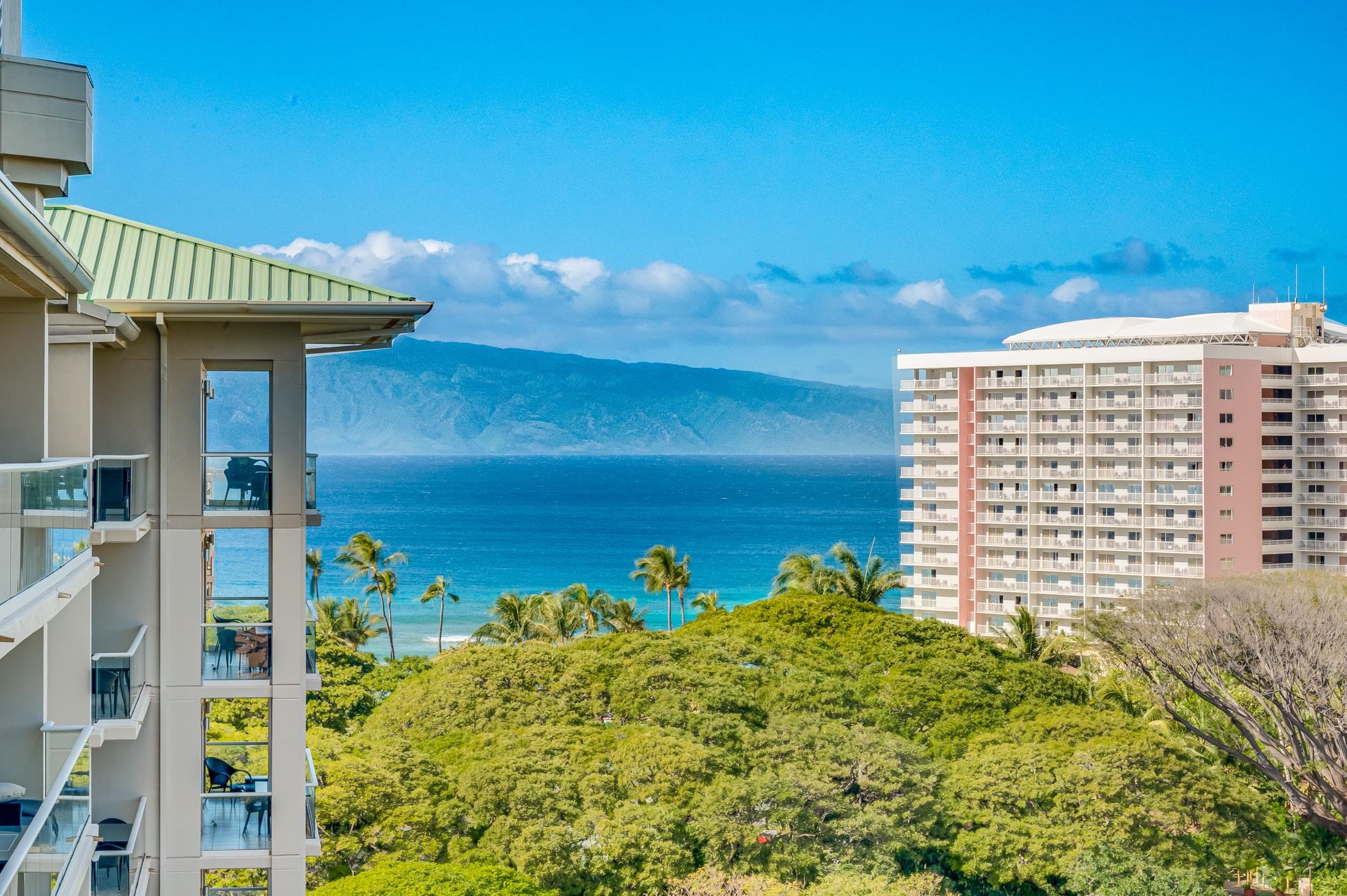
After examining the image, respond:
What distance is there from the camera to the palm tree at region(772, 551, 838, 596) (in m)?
51.3

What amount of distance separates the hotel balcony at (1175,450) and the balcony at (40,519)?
213ft

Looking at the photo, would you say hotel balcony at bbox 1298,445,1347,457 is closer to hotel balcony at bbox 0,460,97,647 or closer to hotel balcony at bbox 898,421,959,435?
hotel balcony at bbox 898,421,959,435

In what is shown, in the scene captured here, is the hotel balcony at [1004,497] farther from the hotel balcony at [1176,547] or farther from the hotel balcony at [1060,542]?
the hotel balcony at [1176,547]

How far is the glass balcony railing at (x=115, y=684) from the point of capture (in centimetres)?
1041

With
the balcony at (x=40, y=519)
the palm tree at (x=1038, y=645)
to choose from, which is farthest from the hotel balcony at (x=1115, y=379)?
the balcony at (x=40, y=519)

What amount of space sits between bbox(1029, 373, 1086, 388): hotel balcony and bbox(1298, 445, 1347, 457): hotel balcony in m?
9.95

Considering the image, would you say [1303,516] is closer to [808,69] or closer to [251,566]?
[251,566]

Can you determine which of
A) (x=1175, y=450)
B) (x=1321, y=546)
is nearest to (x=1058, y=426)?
(x=1175, y=450)

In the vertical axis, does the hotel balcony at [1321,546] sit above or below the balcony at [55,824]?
below

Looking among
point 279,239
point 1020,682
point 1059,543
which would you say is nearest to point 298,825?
point 1020,682

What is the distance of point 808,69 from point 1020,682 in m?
139

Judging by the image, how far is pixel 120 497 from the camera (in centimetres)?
1066

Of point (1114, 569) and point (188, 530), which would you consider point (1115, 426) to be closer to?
point (1114, 569)

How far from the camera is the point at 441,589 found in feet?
220
